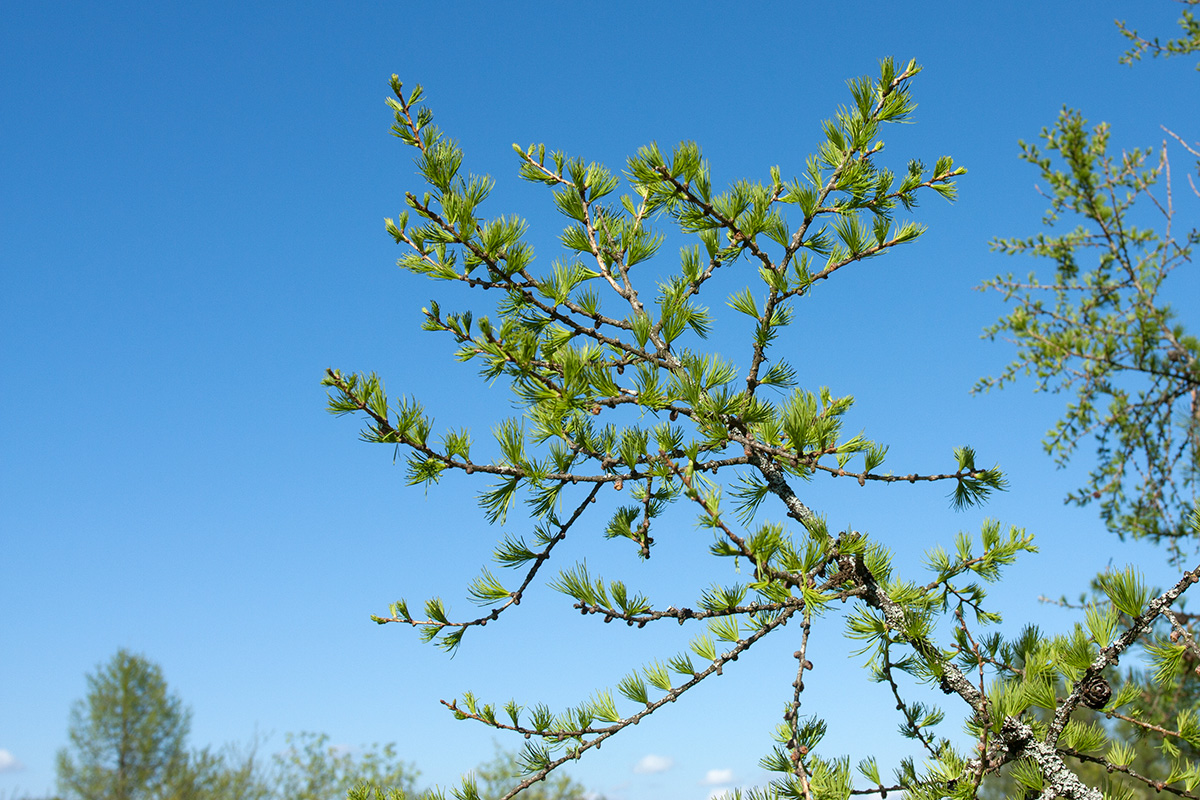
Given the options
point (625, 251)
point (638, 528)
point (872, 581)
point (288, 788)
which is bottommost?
point (872, 581)

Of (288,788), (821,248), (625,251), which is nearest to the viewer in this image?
(821,248)

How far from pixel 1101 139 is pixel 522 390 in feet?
17.2

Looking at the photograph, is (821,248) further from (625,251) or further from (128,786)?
(128,786)

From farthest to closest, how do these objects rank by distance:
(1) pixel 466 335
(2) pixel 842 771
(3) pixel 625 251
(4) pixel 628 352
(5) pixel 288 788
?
1. (5) pixel 288 788
2. (3) pixel 625 251
3. (4) pixel 628 352
4. (1) pixel 466 335
5. (2) pixel 842 771

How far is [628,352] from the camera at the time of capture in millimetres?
2137

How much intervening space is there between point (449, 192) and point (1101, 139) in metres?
5.13

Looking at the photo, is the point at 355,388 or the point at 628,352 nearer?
the point at 355,388

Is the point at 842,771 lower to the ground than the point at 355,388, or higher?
lower

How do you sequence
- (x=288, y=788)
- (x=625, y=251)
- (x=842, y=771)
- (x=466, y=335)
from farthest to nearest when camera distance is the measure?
1. (x=288, y=788)
2. (x=625, y=251)
3. (x=466, y=335)
4. (x=842, y=771)

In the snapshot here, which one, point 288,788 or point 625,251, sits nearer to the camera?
point 625,251

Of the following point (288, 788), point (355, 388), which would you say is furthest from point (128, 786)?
point (355, 388)

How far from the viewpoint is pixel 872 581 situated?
188 centimetres

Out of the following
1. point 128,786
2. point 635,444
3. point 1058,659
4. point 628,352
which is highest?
point 128,786

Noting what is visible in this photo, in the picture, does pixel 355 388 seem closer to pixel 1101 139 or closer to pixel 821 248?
pixel 821 248
